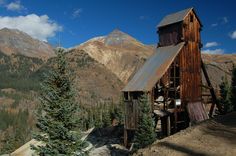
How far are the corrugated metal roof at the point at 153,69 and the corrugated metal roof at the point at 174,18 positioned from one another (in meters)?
2.54

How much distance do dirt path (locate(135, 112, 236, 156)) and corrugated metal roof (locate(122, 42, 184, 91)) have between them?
1219 centimetres

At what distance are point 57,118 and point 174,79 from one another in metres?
17.5

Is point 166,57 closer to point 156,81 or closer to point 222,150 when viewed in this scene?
point 156,81

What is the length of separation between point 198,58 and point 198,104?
15.8 feet

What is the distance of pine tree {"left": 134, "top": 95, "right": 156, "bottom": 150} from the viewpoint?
103 ft

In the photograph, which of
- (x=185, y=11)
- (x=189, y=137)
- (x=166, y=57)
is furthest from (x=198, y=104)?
(x=189, y=137)

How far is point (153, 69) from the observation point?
1416 inches

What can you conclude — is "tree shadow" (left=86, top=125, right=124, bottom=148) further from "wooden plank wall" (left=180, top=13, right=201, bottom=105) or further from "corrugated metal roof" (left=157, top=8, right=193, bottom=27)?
"corrugated metal roof" (left=157, top=8, right=193, bottom=27)

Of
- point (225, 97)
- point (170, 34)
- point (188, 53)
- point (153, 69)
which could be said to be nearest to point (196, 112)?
point (188, 53)

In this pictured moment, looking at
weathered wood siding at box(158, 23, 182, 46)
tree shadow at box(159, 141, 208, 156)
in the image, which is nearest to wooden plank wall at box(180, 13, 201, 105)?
weathered wood siding at box(158, 23, 182, 46)

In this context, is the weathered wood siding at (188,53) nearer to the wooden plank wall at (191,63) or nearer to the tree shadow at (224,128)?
the wooden plank wall at (191,63)

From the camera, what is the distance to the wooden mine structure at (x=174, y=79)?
117ft

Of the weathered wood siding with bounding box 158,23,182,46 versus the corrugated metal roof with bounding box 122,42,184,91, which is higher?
the weathered wood siding with bounding box 158,23,182,46

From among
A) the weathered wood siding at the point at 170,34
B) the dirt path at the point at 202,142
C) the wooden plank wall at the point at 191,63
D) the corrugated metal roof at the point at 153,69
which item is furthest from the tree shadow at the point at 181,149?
the weathered wood siding at the point at 170,34
